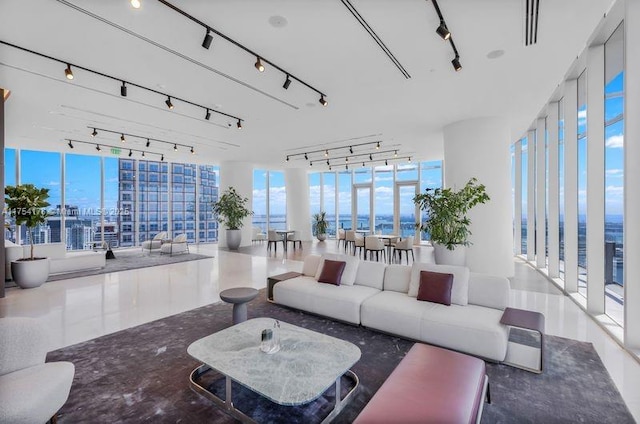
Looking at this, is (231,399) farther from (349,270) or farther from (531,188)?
(531,188)

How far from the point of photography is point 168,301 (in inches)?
193

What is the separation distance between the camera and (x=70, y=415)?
7.07 feet

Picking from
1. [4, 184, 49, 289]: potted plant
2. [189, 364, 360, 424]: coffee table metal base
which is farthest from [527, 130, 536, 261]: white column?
[4, 184, 49, 289]: potted plant

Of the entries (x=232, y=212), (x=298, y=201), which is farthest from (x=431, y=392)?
(x=298, y=201)

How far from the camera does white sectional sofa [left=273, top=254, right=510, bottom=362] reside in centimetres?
292

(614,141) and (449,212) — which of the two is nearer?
(614,141)

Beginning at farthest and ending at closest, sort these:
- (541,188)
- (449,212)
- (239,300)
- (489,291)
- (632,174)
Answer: (541,188) → (449,212) → (239,300) → (489,291) → (632,174)

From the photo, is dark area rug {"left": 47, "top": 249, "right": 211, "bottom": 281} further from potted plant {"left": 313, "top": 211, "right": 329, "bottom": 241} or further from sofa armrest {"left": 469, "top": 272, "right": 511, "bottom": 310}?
sofa armrest {"left": 469, "top": 272, "right": 511, "bottom": 310}

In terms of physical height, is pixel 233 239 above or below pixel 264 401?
above

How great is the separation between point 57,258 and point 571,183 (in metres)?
10.8

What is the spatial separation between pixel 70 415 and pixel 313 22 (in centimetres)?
412

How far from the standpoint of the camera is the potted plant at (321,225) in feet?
46.3

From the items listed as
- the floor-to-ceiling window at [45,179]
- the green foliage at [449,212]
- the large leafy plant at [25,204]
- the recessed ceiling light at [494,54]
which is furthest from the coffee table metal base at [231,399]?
the floor-to-ceiling window at [45,179]

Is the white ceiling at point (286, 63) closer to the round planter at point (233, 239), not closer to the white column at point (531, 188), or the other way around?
the white column at point (531, 188)
